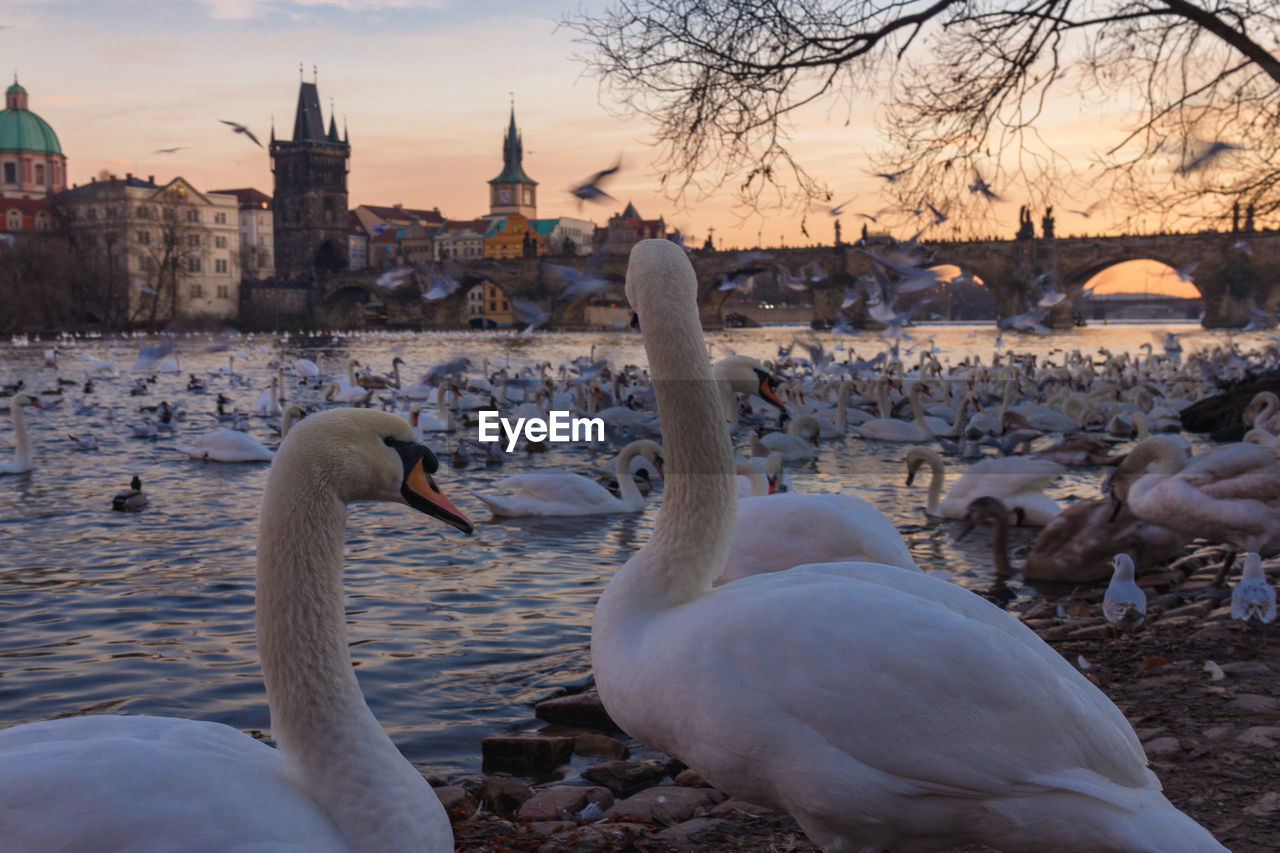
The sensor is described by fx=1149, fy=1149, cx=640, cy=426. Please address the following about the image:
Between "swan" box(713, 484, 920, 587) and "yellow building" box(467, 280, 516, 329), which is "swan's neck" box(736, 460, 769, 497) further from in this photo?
"yellow building" box(467, 280, 516, 329)

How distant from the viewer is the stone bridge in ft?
197

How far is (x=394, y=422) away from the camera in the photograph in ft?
7.44

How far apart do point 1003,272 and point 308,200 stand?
8181 cm

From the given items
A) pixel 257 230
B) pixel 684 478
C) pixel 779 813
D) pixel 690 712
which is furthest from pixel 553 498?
pixel 257 230

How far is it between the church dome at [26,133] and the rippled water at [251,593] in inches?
4897

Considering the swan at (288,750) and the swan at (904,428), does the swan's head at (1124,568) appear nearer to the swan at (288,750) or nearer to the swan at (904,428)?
the swan at (288,750)

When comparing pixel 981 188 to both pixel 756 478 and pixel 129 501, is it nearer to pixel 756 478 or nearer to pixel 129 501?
pixel 756 478

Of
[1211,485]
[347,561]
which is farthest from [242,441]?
[1211,485]

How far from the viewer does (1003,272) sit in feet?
241

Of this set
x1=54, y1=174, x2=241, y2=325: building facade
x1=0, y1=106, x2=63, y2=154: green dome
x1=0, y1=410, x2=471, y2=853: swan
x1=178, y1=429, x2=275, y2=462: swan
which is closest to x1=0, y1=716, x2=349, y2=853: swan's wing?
x1=0, y1=410, x2=471, y2=853: swan

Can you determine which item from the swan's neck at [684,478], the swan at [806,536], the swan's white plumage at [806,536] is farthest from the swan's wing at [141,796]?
the swan's white plumage at [806,536]

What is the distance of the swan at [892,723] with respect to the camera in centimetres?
226

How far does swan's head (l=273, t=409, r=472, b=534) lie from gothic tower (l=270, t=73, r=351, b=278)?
129189 mm

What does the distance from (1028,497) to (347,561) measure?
16.3ft
